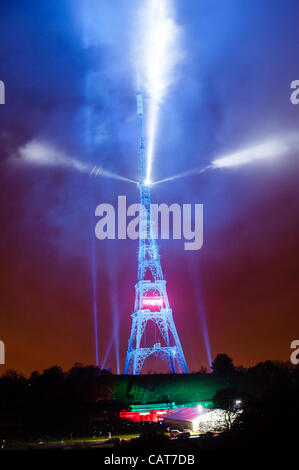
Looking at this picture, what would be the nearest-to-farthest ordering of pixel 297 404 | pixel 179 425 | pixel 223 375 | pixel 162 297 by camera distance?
pixel 297 404
pixel 179 425
pixel 223 375
pixel 162 297

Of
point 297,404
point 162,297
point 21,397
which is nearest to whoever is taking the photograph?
point 297,404

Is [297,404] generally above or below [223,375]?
above

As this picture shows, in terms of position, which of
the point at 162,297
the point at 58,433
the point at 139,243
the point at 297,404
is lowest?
the point at 58,433

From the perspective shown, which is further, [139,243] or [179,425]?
[139,243]

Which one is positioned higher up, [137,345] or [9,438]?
[137,345]

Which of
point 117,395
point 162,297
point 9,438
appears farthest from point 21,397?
point 162,297
